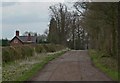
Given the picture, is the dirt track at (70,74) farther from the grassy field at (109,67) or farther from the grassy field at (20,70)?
the grassy field at (20,70)

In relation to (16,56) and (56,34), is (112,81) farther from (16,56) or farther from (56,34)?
(56,34)

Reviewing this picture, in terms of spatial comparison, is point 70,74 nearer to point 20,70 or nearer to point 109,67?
point 20,70

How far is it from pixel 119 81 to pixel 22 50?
21.1m

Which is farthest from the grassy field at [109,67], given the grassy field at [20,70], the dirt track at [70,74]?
the grassy field at [20,70]

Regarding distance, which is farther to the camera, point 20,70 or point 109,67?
point 109,67

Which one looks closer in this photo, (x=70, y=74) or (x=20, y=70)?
(x=70, y=74)

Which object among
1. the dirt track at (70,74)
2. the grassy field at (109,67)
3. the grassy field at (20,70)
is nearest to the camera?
the dirt track at (70,74)

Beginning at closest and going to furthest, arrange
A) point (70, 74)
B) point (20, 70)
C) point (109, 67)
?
point (70, 74) → point (20, 70) → point (109, 67)

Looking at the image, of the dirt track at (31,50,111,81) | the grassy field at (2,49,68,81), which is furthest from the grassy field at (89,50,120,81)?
the grassy field at (2,49,68,81)

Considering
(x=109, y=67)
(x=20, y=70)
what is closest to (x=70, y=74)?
(x=20, y=70)

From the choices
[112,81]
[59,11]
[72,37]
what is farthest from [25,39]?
[112,81]

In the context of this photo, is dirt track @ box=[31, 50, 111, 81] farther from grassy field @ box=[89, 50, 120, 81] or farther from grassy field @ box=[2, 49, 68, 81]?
grassy field @ box=[2, 49, 68, 81]

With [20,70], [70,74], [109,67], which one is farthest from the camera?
[109,67]

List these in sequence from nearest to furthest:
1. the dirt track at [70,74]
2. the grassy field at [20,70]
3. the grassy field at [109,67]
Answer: the dirt track at [70,74] < the grassy field at [20,70] < the grassy field at [109,67]
